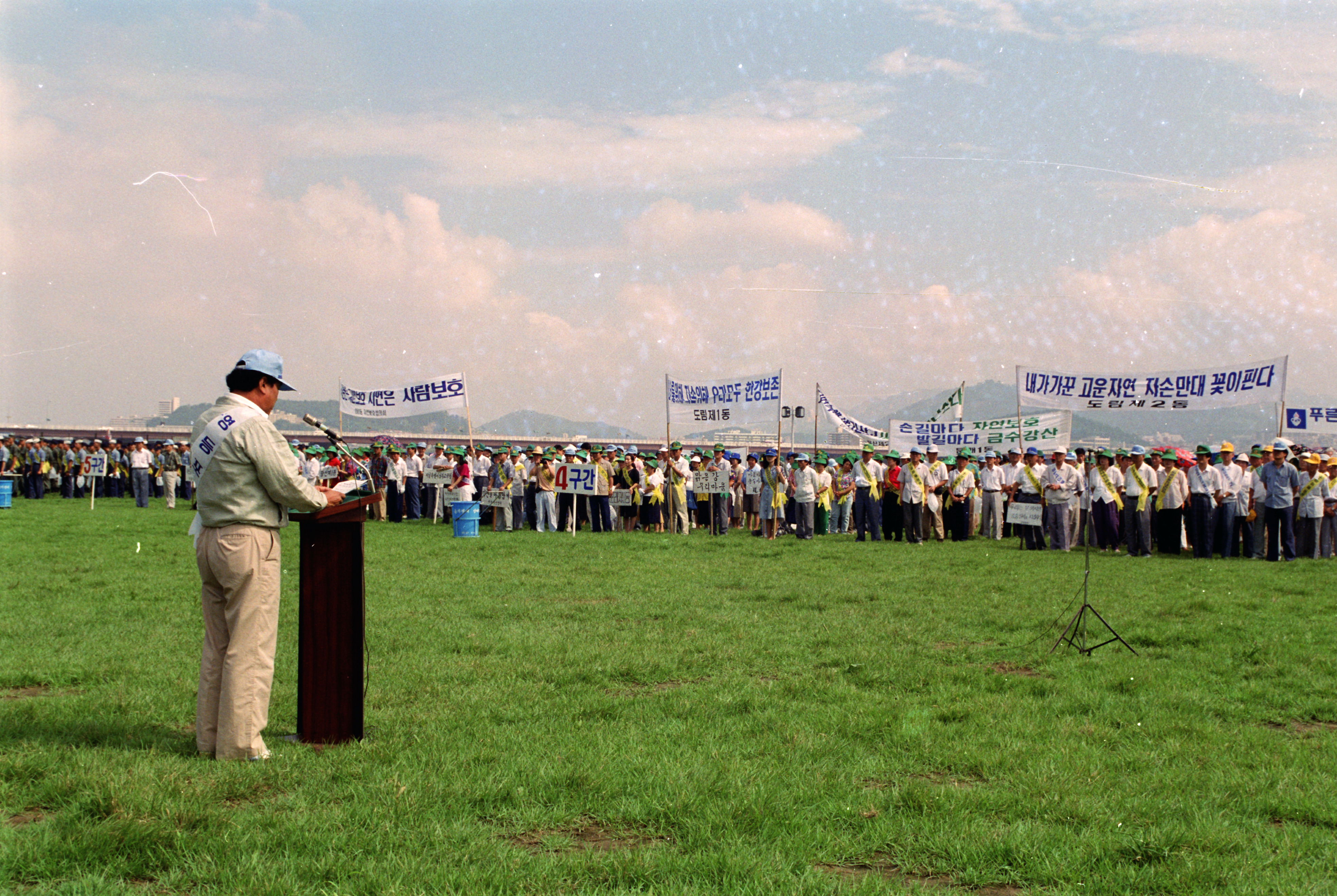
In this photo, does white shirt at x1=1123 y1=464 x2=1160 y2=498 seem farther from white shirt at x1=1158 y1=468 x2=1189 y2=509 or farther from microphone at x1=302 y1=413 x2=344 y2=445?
microphone at x1=302 y1=413 x2=344 y2=445

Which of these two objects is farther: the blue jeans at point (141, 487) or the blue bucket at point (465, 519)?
the blue jeans at point (141, 487)

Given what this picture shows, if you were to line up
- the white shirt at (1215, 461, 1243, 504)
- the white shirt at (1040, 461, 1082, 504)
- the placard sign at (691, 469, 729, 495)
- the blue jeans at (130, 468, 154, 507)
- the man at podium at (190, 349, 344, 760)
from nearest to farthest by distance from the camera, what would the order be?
the man at podium at (190, 349, 344, 760) < the white shirt at (1215, 461, 1243, 504) < the white shirt at (1040, 461, 1082, 504) < the placard sign at (691, 469, 729, 495) < the blue jeans at (130, 468, 154, 507)

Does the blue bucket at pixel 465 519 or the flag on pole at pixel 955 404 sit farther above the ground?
the flag on pole at pixel 955 404

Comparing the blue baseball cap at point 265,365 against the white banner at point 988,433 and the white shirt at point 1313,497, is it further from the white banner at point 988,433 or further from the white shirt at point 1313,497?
the white banner at point 988,433

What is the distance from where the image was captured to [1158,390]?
22.5 metres

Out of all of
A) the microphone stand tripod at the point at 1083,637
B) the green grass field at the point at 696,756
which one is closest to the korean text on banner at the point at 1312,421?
the green grass field at the point at 696,756

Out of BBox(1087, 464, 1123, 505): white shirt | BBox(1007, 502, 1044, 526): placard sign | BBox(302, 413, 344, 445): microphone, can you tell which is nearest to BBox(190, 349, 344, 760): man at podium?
BBox(302, 413, 344, 445): microphone

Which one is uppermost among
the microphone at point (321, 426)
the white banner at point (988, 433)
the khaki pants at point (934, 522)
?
the white banner at point (988, 433)

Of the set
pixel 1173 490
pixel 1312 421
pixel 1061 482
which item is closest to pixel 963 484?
pixel 1061 482

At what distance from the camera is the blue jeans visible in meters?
30.9

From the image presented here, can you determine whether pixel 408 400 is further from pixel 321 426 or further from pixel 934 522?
pixel 321 426

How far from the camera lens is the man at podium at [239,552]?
17.5 feet

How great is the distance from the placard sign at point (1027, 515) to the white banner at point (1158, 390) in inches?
132

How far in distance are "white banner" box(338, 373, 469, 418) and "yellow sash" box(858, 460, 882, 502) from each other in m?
11.8
